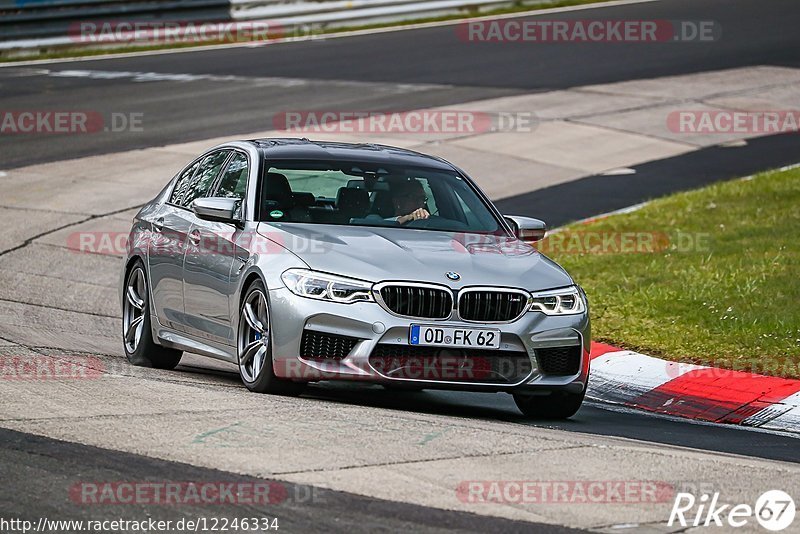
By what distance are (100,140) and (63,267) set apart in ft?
25.0

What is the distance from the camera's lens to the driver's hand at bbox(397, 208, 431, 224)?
30.6 feet

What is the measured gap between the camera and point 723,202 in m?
17.2

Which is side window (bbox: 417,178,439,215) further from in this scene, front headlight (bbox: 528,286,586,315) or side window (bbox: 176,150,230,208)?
side window (bbox: 176,150,230,208)

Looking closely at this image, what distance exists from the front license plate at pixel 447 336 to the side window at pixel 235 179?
195 cm

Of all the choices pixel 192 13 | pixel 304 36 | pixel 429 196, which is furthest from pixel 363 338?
pixel 304 36

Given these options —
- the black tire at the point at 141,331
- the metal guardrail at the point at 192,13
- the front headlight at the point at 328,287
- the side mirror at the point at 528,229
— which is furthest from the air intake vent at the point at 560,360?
the metal guardrail at the point at 192,13

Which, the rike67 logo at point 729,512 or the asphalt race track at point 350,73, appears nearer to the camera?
the rike67 logo at point 729,512

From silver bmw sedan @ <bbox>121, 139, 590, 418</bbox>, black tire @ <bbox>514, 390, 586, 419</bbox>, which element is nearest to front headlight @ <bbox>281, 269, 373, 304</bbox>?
silver bmw sedan @ <bbox>121, 139, 590, 418</bbox>

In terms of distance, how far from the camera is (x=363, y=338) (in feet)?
26.7

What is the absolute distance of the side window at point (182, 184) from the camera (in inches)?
415

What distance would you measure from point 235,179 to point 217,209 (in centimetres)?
79

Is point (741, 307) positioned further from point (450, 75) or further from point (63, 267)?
point (450, 75)

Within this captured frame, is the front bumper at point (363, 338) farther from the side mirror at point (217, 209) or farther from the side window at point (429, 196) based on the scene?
the side window at point (429, 196)

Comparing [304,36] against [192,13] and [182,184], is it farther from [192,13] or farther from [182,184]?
[182,184]
